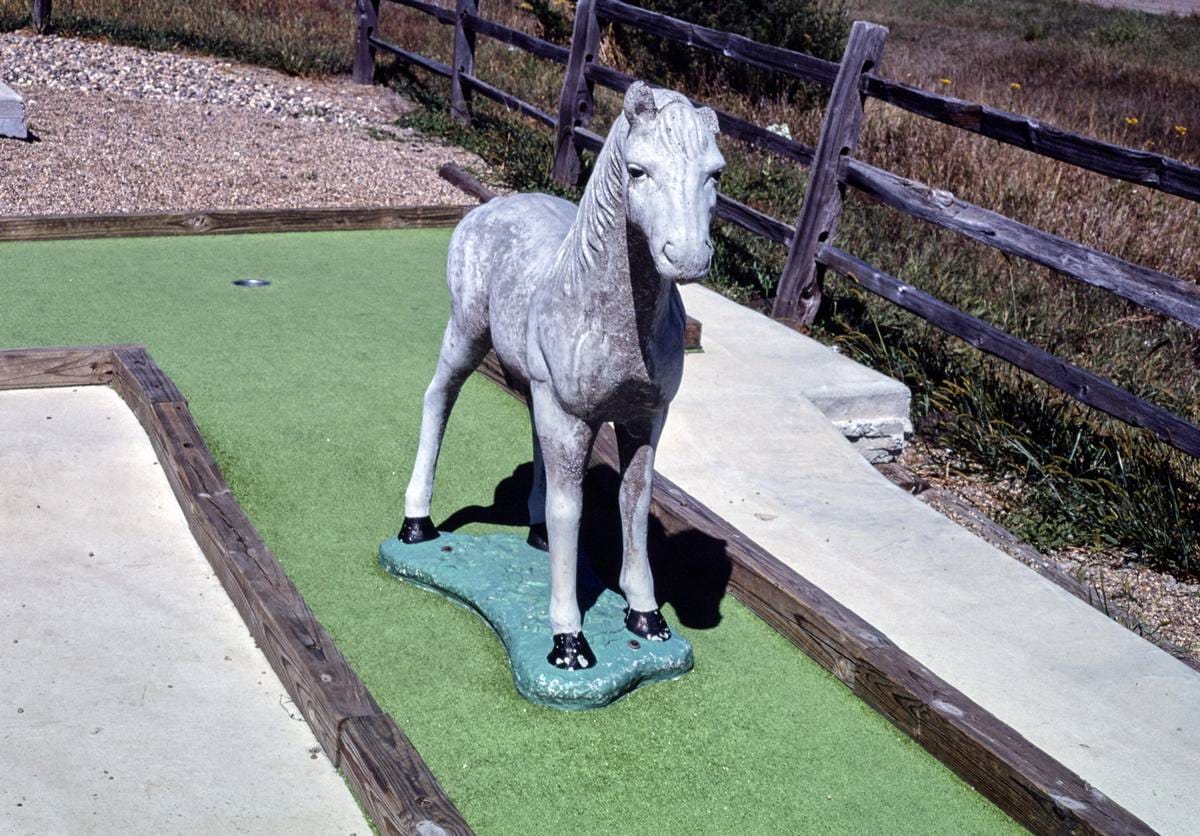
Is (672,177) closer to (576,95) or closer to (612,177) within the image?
(612,177)

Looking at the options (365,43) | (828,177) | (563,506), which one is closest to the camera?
(563,506)

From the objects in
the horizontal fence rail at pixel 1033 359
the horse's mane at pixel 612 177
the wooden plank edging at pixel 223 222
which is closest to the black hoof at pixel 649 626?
the horse's mane at pixel 612 177

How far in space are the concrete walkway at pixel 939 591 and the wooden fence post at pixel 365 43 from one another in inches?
303

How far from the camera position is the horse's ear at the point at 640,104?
275 centimetres

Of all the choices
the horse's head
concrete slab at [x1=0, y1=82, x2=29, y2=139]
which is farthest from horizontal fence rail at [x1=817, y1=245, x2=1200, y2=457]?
concrete slab at [x1=0, y1=82, x2=29, y2=139]

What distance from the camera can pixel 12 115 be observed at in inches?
355

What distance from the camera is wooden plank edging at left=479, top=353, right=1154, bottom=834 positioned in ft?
10.4

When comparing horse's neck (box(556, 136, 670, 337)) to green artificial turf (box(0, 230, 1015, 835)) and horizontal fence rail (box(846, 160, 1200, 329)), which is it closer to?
green artificial turf (box(0, 230, 1015, 835))

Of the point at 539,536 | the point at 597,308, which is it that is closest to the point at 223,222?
the point at 539,536

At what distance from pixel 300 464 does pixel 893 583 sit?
222cm

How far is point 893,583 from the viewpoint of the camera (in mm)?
4559

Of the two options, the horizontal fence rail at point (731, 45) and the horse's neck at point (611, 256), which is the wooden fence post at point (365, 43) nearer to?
the horizontal fence rail at point (731, 45)

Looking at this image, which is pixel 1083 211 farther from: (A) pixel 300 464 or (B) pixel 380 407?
(A) pixel 300 464

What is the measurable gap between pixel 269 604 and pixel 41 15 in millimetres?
11298
